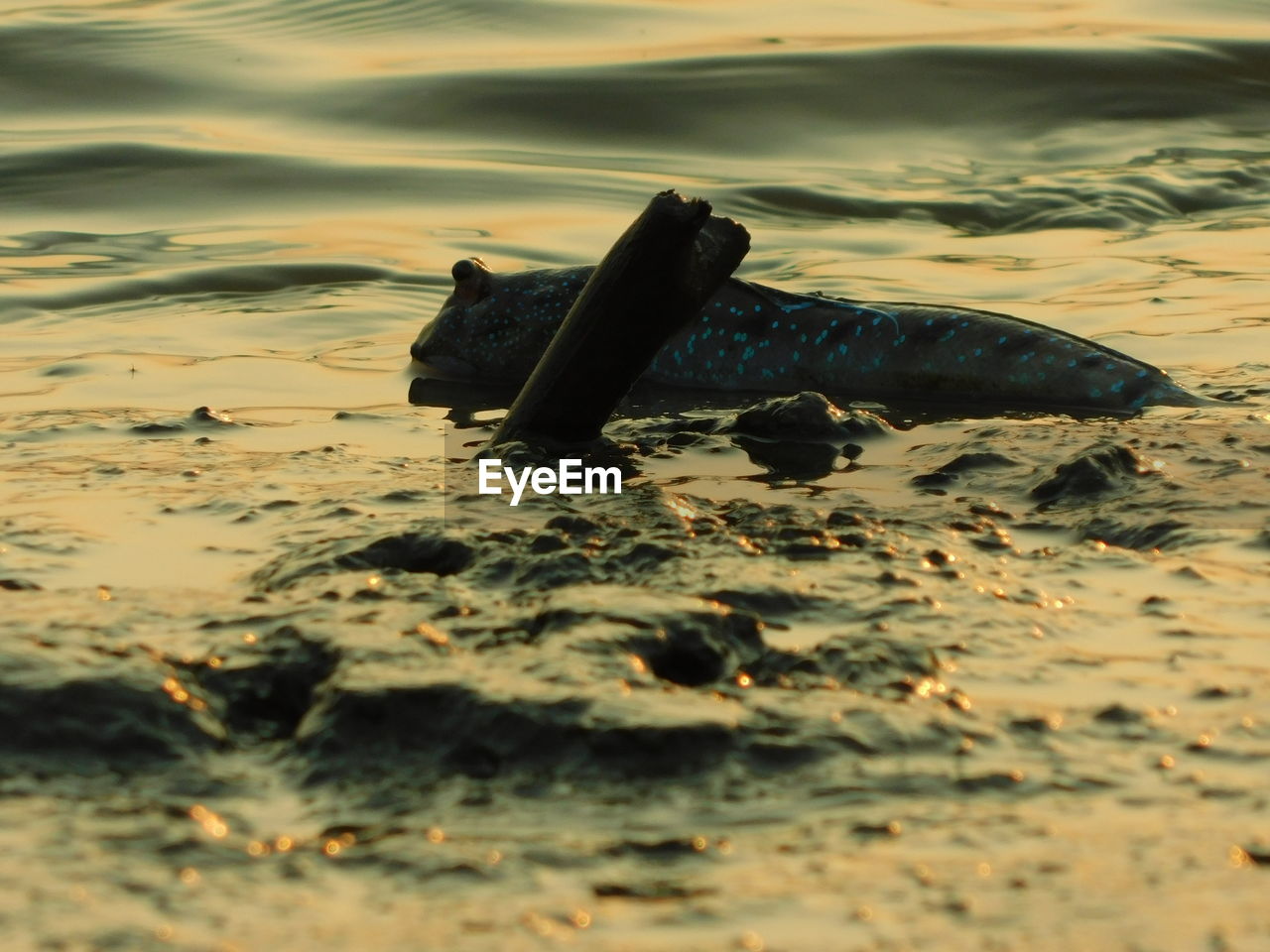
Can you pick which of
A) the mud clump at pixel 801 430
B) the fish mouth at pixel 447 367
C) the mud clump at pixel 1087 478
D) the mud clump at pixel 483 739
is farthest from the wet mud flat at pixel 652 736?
the fish mouth at pixel 447 367

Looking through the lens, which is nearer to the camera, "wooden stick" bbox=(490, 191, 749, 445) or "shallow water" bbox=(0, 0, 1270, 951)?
"shallow water" bbox=(0, 0, 1270, 951)

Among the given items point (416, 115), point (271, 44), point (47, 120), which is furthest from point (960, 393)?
point (271, 44)

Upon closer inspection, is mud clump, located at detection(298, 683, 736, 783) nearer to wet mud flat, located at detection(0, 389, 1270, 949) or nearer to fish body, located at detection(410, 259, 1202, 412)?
wet mud flat, located at detection(0, 389, 1270, 949)

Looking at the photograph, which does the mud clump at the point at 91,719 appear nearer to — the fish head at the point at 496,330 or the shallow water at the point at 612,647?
the shallow water at the point at 612,647

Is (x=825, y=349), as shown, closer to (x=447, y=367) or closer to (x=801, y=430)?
(x=801, y=430)

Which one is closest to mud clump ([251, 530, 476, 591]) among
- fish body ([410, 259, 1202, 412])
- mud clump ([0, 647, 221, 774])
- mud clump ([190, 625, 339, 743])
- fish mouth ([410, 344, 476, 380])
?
mud clump ([190, 625, 339, 743])

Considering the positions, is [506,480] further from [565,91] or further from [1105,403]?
[565,91]

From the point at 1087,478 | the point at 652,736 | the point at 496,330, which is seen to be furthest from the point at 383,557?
the point at 496,330
